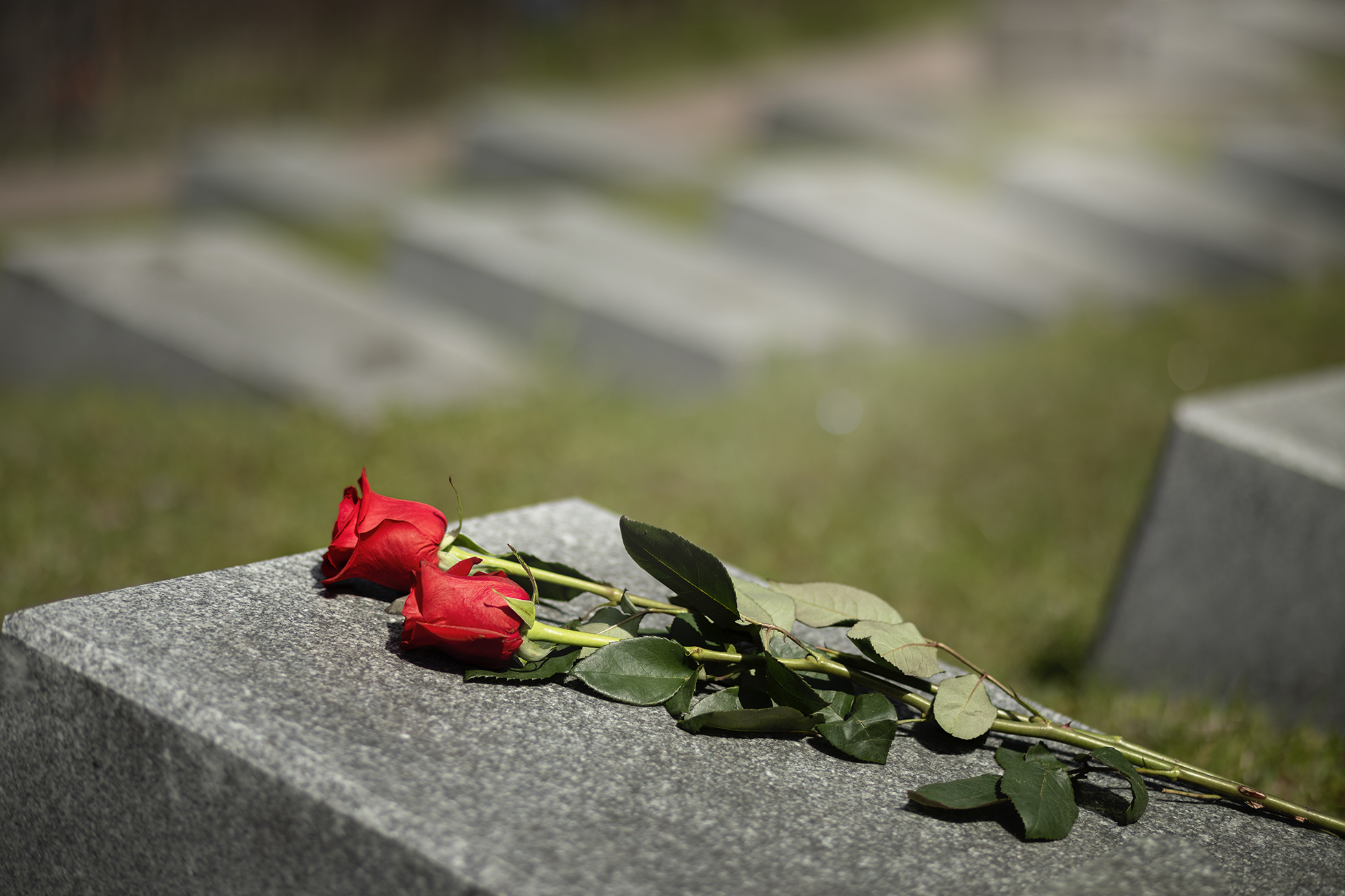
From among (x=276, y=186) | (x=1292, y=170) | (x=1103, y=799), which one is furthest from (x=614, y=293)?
(x=1292, y=170)

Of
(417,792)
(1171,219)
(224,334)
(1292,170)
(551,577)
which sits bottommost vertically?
(224,334)

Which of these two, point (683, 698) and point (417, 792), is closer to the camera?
point (417, 792)

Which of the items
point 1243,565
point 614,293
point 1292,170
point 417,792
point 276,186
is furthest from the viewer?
point 1292,170

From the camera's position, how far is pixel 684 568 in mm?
1095

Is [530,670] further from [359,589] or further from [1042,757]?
[1042,757]

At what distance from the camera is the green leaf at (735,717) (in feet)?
3.67

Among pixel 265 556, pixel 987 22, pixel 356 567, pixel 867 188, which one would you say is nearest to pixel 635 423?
pixel 265 556

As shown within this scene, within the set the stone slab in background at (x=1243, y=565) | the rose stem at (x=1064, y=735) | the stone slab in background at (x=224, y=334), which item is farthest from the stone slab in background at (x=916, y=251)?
the rose stem at (x=1064, y=735)

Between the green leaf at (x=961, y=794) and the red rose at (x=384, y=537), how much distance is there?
492mm

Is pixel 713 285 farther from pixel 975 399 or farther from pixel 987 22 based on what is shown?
pixel 987 22

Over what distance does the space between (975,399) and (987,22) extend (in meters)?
10.3

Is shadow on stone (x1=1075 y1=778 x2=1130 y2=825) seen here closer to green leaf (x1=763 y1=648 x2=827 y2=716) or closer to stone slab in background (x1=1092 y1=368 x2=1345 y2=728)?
green leaf (x1=763 y1=648 x2=827 y2=716)

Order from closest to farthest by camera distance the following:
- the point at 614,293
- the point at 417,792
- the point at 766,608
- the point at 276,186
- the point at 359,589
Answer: the point at 417,792 < the point at 766,608 < the point at 359,589 < the point at 614,293 < the point at 276,186

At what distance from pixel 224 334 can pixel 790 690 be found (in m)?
2.90
